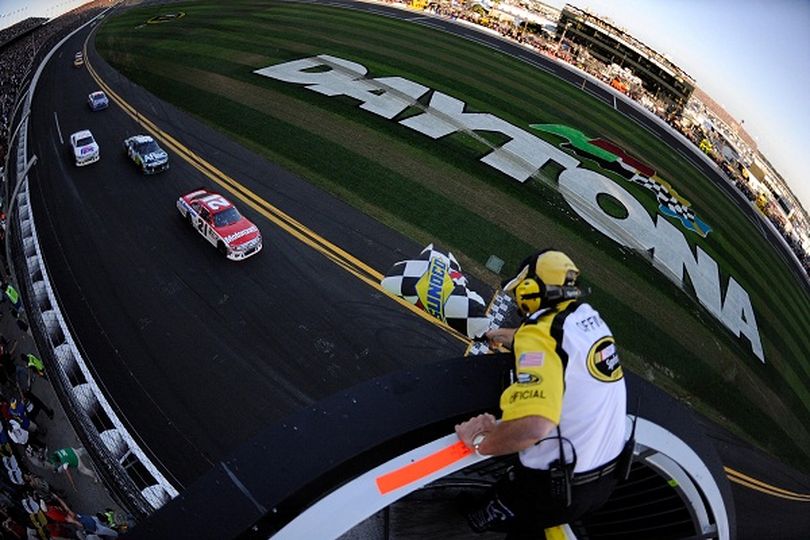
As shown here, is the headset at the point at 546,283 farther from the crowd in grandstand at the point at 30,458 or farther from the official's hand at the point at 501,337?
the crowd in grandstand at the point at 30,458

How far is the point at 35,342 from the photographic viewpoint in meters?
14.2

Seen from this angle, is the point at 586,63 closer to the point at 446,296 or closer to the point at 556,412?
the point at 446,296

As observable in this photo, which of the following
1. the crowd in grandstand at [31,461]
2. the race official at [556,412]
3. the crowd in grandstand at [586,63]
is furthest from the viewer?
the crowd in grandstand at [586,63]

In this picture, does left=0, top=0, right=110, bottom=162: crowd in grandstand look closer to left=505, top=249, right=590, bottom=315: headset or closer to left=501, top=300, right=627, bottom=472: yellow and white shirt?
left=505, top=249, right=590, bottom=315: headset

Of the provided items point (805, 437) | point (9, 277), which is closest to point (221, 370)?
point (9, 277)

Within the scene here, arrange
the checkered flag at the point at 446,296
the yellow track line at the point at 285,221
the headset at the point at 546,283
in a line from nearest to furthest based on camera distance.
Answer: the headset at the point at 546,283
the checkered flag at the point at 446,296
the yellow track line at the point at 285,221

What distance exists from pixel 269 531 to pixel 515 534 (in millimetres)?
2397

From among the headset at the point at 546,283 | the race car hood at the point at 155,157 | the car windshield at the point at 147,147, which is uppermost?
the car windshield at the point at 147,147

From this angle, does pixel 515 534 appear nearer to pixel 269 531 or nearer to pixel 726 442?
pixel 269 531

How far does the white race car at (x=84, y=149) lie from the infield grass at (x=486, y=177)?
495 centimetres

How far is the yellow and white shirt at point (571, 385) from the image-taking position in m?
3.49

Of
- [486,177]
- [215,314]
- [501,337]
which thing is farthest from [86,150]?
[501,337]

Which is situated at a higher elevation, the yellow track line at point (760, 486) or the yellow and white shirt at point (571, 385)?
the yellow and white shirt at point (571, 385)

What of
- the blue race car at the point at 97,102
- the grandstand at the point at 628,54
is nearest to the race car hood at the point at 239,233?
the blue race car at the point at 97,102
